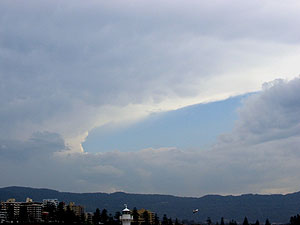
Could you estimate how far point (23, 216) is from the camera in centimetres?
18038

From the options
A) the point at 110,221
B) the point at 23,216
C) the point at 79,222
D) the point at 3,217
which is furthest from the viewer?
the point at 3,217

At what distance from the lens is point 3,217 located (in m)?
192

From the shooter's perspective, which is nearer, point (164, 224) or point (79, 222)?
point (79, 222)

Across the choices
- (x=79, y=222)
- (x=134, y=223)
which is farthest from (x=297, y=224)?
(x=79, y=222)

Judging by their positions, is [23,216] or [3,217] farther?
[3,217]

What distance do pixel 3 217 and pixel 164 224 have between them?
68925 millimetres

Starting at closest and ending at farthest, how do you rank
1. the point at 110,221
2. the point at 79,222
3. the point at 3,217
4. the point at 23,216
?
the point at 79,222
the point at 110,221
the point at 23,216
the point at 3,217

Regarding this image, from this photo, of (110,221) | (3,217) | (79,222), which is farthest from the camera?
(3,217)

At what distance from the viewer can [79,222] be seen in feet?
481

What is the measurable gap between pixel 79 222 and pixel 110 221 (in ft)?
58.5

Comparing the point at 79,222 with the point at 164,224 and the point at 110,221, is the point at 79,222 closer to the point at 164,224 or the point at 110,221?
the point at 110,221

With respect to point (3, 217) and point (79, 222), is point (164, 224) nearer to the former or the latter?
point (79, 222)

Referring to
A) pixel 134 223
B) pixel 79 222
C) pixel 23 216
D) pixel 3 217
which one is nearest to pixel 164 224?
pixel 134 223

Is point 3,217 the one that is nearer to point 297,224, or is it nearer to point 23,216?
point 23,216
